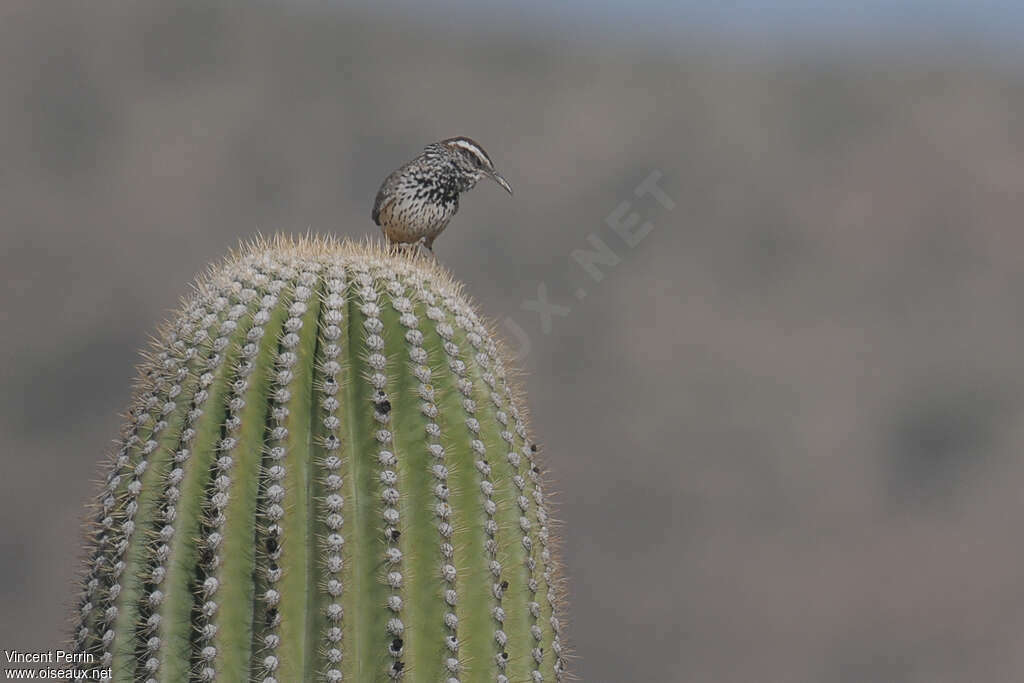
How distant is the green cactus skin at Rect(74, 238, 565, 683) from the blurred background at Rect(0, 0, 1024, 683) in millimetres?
8789

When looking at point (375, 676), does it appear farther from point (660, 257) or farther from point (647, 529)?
point (660, 257)

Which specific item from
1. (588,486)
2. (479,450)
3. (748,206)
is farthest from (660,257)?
(479,450)

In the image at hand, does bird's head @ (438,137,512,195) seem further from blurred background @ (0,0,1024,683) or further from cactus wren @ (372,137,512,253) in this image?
blurred background @ (0,0,1024,683)

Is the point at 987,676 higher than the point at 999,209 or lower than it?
lower

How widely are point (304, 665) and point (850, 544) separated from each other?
14.2 meters

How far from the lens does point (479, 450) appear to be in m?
3.45

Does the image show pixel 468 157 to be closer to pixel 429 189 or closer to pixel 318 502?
pixel 429 189

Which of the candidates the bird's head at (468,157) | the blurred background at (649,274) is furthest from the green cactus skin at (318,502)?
the blurred background at (649,274)

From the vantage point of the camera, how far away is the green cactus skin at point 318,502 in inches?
126

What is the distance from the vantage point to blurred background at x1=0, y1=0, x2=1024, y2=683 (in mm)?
14969

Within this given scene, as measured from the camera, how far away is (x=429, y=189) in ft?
18.2

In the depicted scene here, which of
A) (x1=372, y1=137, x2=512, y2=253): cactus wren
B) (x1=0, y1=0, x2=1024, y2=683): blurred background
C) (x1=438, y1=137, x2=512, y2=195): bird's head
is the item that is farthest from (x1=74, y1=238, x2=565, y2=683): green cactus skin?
(x1=0, y1=0, x2=1024, y2=683): blurred background

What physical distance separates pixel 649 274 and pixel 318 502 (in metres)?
16.5

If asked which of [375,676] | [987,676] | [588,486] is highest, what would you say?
[588,486]
